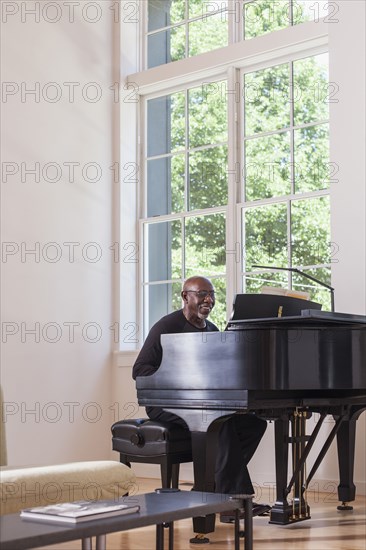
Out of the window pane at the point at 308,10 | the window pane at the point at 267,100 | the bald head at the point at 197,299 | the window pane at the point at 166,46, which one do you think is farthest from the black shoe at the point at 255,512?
the window pane at the point at 166,46

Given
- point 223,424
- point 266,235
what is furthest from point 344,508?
point 266,235

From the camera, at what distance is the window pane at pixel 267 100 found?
6684mm

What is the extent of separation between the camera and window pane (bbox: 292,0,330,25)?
651cm

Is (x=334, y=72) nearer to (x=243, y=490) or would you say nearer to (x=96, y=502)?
(x=243, y=490)

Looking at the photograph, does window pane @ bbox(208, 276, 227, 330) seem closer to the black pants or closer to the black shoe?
the black pants

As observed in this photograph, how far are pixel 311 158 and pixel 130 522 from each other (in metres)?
4.51

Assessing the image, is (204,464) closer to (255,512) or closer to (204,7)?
(255,512)

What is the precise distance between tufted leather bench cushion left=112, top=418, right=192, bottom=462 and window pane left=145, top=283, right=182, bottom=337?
2570 millimetres

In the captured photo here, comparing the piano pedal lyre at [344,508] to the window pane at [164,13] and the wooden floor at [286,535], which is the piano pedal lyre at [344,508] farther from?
the window pane at [164,13]

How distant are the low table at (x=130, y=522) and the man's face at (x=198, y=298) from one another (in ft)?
7.64

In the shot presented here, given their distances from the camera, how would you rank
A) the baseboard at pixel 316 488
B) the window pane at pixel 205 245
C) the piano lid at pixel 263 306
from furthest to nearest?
the window pane at pixel 205 245, the baseboard at pixel 316 488, the piano lid at pixel 263 306

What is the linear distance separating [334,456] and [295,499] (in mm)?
1255

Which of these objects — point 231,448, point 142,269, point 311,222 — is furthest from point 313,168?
point 231,448

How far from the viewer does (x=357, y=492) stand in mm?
5816
